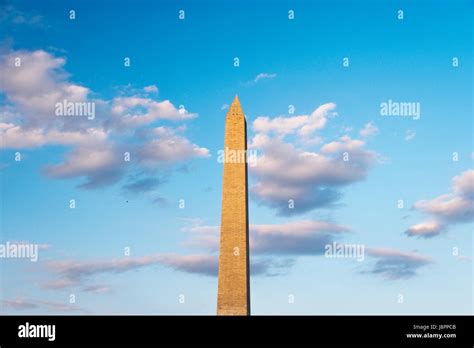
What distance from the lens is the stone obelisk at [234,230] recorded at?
126 feet

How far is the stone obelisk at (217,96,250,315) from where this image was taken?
38.4 meters

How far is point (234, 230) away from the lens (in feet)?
128
